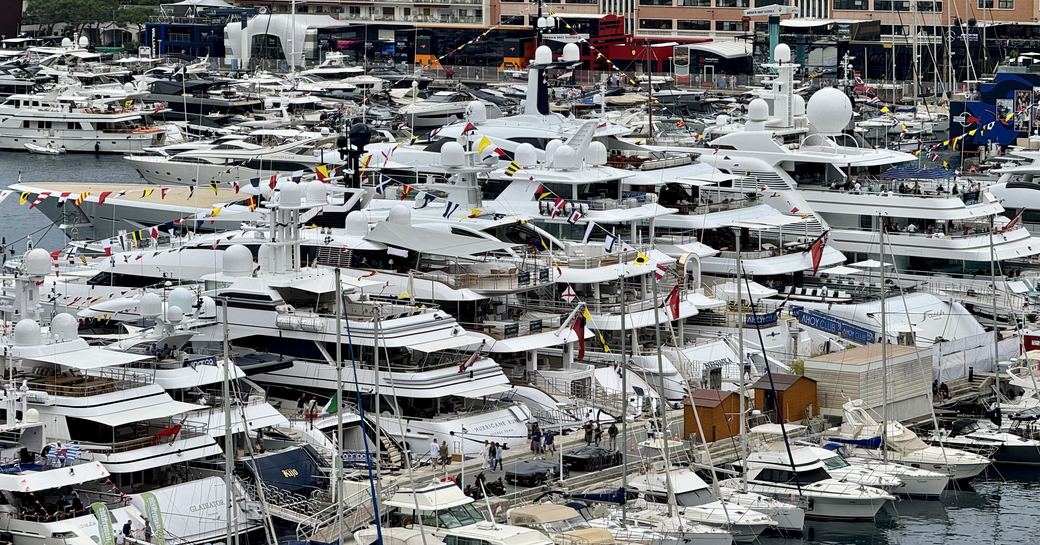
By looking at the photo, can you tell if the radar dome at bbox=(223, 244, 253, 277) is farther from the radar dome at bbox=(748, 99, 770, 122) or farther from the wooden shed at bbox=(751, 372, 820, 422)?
the radar dome at bbox=(748, 99, 770, 122)

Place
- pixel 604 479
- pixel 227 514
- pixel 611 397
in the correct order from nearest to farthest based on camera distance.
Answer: pixel 227 514 < pixel 604 479 < pixel 611 397

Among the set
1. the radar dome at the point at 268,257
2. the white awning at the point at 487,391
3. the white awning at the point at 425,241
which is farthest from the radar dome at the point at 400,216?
the white awning at the point at 487,391

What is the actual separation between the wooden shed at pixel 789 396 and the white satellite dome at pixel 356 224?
30.4 ft

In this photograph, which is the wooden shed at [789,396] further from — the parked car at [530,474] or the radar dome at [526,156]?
the radar dome at [526,156]

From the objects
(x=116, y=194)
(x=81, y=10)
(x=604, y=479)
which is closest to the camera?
(x=604, y=479)

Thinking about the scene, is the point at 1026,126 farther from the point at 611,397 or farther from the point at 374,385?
the point at 374,385

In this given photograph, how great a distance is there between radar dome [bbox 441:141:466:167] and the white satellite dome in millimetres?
5209

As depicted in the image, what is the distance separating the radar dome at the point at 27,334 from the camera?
38312 mm

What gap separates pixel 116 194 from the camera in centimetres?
6744

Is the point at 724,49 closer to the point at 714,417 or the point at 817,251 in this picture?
the point at 817,251

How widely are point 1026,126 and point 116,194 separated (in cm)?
3469

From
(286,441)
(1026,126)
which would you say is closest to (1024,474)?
(286,441)

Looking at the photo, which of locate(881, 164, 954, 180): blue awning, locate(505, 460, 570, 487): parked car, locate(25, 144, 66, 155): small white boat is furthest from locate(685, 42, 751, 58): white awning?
locate(505, 460, 570, 487): parked car

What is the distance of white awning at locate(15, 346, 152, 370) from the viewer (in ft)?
124
